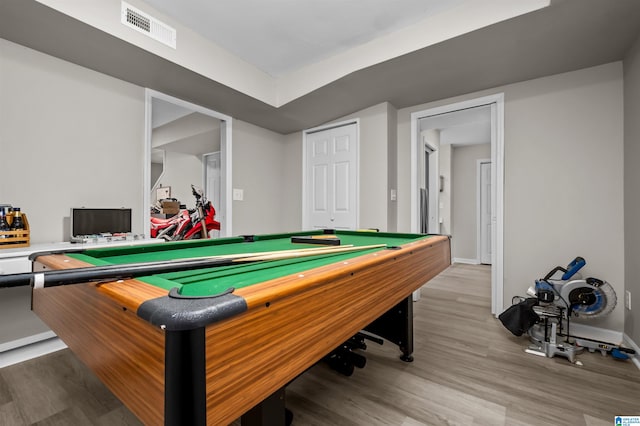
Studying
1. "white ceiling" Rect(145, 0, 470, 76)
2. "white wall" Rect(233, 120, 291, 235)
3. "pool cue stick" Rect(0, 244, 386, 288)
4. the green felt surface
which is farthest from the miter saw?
"white wall" Rect(233, 120, 291, 235)

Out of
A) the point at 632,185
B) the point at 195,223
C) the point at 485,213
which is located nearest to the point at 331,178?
the point at 195,223

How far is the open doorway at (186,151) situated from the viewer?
9.39 ft

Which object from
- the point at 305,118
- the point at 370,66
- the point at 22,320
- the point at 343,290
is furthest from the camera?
the point at 305,118

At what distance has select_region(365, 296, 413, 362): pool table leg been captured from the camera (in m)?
1.92

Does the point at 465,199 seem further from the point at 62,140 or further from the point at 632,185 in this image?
the point at 62,140

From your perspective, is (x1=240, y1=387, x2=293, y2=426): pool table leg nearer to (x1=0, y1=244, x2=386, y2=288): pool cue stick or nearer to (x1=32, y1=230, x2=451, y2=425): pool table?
(x1=32, y1=230, x2=451, y2=425): pool table

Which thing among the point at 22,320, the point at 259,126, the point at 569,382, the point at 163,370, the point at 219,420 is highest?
the point at 259,126

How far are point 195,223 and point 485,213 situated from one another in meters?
5.21

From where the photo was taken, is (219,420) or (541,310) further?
(541,310)

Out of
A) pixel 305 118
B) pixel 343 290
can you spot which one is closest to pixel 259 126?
pixel 305 118

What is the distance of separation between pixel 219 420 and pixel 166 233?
437 cm

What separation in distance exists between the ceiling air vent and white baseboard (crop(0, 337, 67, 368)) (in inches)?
93.1

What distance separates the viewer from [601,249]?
2355 millimetres

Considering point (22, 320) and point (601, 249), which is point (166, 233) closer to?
point (22, 320)
